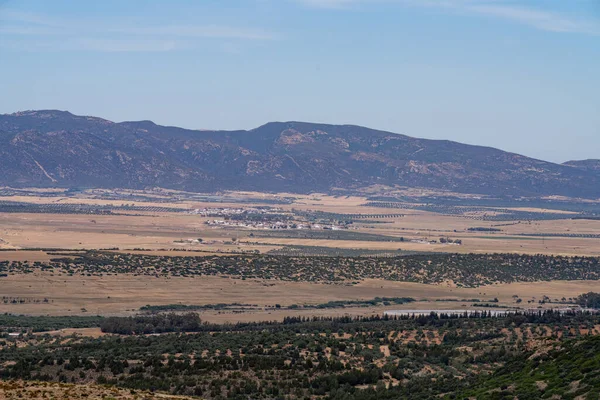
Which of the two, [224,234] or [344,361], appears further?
[224,234]

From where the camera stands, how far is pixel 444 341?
46156 millimetres

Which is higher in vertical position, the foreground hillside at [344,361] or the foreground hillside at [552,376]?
the foreground hillside at [552,376]

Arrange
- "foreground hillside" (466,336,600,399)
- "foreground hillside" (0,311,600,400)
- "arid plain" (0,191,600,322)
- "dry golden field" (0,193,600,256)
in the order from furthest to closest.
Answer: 1. "dry golden field" (0,193,600,256)
2. "arid plain" (0,191,600,322)
3. "foreground hillside" (0,311,600,400)
4. "foreground hillside" (466,336,600,399)

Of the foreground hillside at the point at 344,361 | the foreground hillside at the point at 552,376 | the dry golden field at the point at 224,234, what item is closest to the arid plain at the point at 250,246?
the dry golden field at the point at 224,234

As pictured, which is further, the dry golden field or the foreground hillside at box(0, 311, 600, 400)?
the dry golden field

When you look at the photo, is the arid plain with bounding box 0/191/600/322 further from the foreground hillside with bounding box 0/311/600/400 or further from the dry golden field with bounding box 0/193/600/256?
the foreground hillside with bounding box 0/311/600/400

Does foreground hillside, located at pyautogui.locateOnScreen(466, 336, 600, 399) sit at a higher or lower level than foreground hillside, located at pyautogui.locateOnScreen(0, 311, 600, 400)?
higher

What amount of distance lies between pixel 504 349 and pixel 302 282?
A: 1629 inches

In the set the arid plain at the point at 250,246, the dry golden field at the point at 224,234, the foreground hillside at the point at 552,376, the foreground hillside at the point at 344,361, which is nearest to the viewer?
the foreground hillside at the point at 552,376

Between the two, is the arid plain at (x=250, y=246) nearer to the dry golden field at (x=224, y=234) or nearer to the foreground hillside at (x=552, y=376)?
the dry golden field at (x=224, y=234)

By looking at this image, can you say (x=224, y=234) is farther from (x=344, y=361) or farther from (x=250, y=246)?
(x=344, y=361)

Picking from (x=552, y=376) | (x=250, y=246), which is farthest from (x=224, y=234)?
(x=552, y=376)

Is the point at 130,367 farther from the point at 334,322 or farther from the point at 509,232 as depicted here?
the point at 509,232

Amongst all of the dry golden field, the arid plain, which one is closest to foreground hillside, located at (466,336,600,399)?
the arid plain
